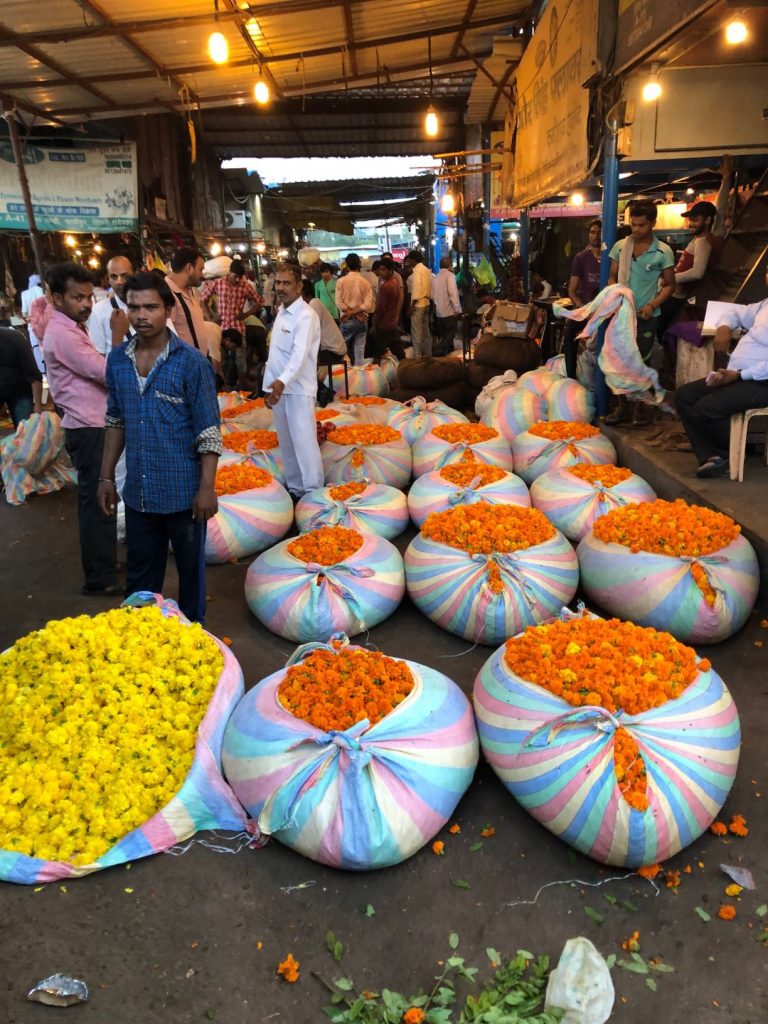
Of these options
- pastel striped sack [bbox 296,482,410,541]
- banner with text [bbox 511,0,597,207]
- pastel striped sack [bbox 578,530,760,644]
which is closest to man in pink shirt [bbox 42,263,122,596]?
pastel striped sack [bbox 296,482,410,541]

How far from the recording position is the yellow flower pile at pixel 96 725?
2.53 meters

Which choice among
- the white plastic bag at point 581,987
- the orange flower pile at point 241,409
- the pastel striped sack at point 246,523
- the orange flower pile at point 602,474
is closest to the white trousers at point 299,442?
the pastel striped sack at point 246,523

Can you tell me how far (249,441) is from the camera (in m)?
6.63

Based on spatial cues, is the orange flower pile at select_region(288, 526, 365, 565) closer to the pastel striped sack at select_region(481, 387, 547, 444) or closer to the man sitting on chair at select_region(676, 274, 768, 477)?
the man sitting on chair at select_region(676, 274, 768, 477)

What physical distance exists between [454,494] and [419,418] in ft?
7.47

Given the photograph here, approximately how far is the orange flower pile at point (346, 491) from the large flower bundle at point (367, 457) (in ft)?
1.76

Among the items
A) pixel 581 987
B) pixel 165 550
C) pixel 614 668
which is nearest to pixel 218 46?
pixel 165 550

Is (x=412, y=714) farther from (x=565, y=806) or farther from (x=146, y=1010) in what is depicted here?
(x=146, y=1010)

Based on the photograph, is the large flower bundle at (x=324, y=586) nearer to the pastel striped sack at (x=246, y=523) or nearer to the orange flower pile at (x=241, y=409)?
the pastel striped sack at (x=246, y=523)

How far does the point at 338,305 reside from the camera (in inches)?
449

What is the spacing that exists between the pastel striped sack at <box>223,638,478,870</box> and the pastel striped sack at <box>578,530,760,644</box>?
1577 millimetres

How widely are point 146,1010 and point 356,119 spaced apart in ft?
63.4

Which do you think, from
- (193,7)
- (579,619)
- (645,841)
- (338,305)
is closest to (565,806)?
(645,841)

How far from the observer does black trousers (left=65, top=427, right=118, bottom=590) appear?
4.82 m
